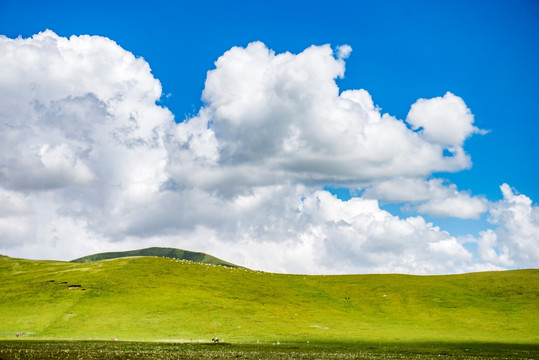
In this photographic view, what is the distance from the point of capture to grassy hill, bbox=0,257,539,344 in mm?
84562

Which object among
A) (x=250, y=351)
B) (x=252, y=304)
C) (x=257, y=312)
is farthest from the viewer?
(x=252, y=304)

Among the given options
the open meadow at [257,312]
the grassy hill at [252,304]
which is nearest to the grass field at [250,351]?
the open meadow at [257,312]

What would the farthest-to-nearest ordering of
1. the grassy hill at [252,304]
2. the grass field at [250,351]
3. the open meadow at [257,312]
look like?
1. the grassy hill at [252,304]
2. the open meadow at [257,312]
3. the grass field at [250,351]

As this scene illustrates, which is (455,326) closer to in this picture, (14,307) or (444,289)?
(444,289)

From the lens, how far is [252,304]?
Answer: 112 m

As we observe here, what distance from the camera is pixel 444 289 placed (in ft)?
427

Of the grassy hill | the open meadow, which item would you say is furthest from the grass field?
the grassy hill

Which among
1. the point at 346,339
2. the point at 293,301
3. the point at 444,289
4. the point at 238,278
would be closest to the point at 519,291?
the point at 444,289

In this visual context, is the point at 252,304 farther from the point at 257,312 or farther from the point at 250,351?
the point at 250,351

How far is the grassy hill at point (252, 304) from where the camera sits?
3329 inches

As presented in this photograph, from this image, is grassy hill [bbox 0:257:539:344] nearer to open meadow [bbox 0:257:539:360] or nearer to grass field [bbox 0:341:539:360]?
open meadow [bbox 0:257:539:360]

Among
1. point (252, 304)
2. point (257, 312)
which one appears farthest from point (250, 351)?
point (252, 304)

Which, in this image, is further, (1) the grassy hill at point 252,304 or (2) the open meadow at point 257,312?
(1) the grassy hill at point 252,304

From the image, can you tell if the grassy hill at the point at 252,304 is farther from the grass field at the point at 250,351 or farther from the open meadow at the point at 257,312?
the grass field at the point at 250,351
